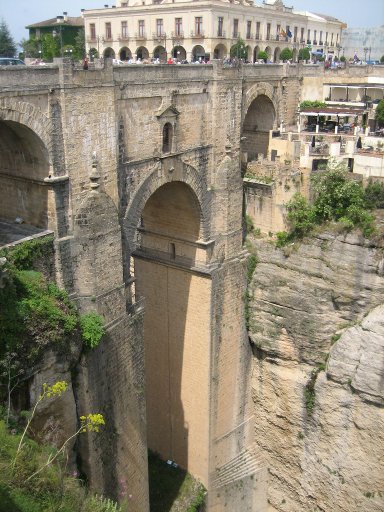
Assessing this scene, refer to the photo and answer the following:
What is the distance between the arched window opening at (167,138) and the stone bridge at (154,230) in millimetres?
60

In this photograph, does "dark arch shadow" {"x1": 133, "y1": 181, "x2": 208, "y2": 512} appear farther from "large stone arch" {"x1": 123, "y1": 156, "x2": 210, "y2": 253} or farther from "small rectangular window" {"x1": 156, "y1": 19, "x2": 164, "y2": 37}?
"small rectangular window" {"x1": 156, "y1": 19, "x2": 164, "y2": 37}

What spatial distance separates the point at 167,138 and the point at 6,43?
35.5 m

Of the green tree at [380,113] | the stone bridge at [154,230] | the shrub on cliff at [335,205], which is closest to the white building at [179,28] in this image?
the stone bridge at [154,230]

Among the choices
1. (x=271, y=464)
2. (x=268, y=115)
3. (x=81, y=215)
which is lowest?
(x=271, y=464)

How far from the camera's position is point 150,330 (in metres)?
20.5

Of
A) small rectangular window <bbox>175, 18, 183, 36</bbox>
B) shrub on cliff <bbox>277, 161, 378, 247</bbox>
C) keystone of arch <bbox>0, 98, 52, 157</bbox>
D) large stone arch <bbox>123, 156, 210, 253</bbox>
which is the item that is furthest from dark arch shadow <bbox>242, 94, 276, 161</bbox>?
small rectangular window <bbox>175, 18, 183, 36</bbox>

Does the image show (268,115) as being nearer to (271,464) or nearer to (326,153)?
(326,153)

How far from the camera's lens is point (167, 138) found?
53.2 ft

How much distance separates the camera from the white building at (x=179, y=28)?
3897 cm

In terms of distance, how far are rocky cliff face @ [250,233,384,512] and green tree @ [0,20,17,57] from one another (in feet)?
105

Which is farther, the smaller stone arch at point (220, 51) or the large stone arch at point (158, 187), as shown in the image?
the smaller stone arch at point (220, 51)

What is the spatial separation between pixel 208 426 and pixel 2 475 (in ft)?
38.2

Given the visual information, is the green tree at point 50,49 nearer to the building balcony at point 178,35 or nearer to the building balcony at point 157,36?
the building balcony at point 157,36

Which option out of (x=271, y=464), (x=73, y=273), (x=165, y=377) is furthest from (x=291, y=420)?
(x=73, y=273)
